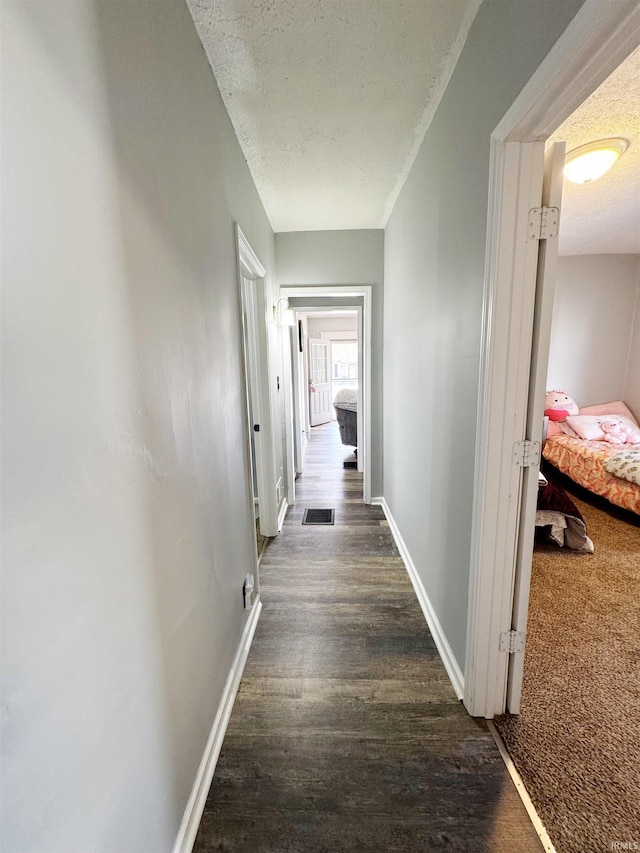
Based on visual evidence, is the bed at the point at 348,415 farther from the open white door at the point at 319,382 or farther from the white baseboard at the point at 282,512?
the white baseboard at the point at 282,512

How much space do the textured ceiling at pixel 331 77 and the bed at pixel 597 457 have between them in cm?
288

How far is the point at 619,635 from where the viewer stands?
70.6 inches

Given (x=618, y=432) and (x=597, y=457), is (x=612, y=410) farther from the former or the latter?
(x=597, y=457)

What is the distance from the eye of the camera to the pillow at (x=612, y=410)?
3.95m

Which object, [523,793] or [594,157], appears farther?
[594,157]

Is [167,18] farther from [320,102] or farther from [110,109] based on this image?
[320,102]

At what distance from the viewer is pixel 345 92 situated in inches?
59.5

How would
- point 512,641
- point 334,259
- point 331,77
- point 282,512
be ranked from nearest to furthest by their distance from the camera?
point 512,641, point 331,77, point 334,259, point 282,512

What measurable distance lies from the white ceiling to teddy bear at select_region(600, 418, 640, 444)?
2181 mm

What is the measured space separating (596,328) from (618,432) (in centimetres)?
130

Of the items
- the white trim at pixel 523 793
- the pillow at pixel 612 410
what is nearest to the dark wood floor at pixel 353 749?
the white trim at pixel 523 793

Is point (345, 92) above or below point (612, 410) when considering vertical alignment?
above

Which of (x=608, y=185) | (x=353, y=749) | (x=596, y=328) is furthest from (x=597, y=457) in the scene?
(x=353, y=749)

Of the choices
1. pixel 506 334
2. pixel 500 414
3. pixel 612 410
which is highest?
pixel 506 334
